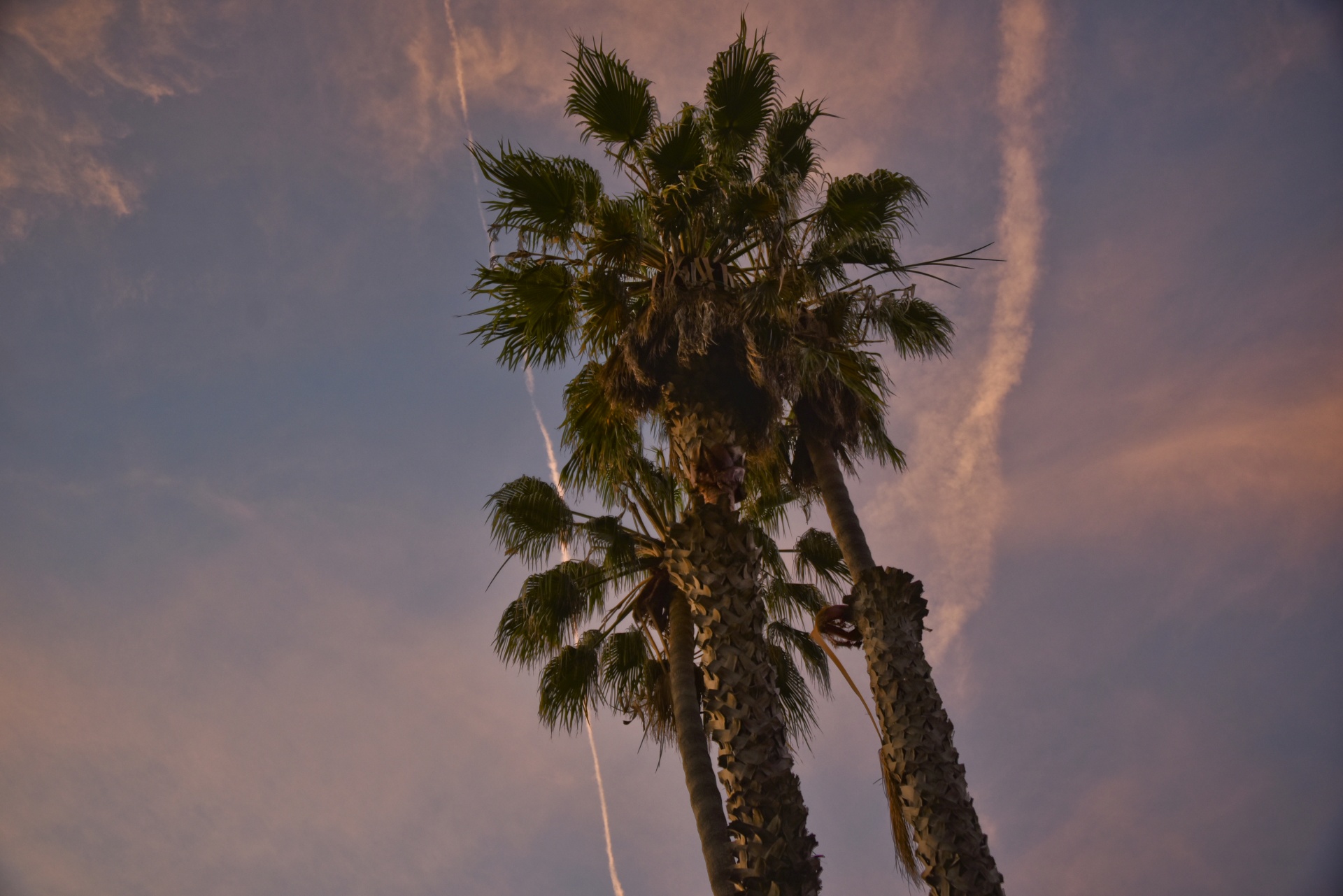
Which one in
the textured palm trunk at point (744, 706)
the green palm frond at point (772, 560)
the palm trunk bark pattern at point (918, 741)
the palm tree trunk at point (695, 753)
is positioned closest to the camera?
the palm trunk bark pattern at point (918, 741)

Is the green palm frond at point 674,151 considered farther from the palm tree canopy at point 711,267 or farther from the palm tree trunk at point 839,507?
the palm tree trunk at point 839,507

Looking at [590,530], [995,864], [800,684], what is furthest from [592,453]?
[995,864]

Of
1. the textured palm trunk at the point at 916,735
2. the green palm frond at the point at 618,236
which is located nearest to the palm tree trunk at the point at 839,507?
the textured palm trunk at the point at 916,735

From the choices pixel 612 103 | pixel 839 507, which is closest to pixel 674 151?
pixel 612 103

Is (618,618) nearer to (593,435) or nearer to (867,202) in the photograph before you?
(593,435)

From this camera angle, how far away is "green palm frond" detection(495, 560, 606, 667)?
8.98m

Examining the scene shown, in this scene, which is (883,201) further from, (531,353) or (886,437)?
(531,353)

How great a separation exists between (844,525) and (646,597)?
285cm

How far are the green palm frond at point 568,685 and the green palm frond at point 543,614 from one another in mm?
192

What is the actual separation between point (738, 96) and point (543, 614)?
596cm

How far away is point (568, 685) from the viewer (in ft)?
29.6

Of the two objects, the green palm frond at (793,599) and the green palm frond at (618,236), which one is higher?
the green palm frond at (618,236)

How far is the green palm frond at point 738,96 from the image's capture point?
319 inches

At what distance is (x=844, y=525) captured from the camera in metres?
7.68
